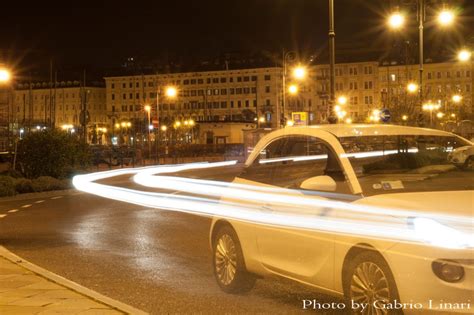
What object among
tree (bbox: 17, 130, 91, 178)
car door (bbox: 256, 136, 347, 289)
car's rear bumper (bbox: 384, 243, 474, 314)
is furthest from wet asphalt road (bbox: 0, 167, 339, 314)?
tree (bbox: 17, 130, 91, 178)

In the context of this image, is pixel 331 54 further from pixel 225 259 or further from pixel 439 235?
pixel 439 235

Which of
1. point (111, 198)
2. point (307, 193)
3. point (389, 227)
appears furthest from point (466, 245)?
point (111, 198)

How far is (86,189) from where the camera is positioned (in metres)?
29.2

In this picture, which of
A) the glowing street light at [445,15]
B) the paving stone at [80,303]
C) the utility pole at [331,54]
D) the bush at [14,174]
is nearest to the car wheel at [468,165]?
the paving stone at [80,303]

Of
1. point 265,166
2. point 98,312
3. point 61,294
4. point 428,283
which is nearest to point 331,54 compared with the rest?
point 265,166

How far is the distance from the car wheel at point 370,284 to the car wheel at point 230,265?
2055 millimetres

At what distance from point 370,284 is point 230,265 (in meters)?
2.61

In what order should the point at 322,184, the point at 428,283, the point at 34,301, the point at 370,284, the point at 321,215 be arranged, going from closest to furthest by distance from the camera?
the point at 428,283
the point at 370,284
the point at 321,215
the point at 322,184
the point at 34,301

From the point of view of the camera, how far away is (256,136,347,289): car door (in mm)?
6660

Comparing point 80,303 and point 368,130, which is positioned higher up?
point 368,130

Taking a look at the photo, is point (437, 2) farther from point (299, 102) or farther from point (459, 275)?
point (299, 102)

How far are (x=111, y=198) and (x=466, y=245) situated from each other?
20.5m

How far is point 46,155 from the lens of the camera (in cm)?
3094

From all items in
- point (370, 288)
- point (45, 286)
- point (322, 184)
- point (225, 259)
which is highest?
point (322, 184)
